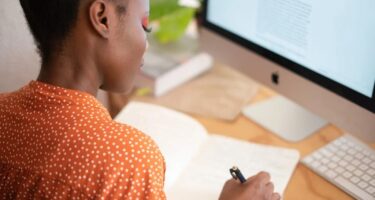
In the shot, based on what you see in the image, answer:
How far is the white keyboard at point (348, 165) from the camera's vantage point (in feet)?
2.63

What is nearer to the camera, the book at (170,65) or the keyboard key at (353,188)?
the keyboard key at (353,188)

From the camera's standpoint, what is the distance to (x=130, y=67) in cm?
73

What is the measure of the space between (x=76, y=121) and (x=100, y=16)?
146 mm

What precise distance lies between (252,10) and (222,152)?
0.96ft

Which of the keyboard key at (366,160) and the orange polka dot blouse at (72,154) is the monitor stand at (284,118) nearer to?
the keyboard key at (366,160)

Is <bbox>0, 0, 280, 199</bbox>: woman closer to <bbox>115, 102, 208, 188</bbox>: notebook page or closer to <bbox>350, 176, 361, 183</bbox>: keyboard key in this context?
<bbox>115, 102, 208, 188</bbox>: notebook page

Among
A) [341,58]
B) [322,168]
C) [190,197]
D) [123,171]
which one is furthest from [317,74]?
[123,171]

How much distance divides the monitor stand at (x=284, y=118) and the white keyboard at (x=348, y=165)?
7cm

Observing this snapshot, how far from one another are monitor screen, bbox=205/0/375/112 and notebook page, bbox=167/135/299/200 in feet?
0.53

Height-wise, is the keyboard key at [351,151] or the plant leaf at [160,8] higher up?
the plant leaf at [160,8]

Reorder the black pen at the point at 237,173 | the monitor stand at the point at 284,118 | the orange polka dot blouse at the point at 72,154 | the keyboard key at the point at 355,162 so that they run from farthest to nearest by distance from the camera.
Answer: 1. the monitor stand at the point at 284,118
2. the keyboard key at the point at 355,162
3. the black pen at the point at 237,173
4. the orange polka dot blouse at the point at 72,154

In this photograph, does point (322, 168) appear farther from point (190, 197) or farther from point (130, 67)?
point (130, 67)

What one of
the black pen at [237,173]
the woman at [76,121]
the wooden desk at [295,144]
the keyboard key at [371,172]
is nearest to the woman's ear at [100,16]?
the woman at [76,121]

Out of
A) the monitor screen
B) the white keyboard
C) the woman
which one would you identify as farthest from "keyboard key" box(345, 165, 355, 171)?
the woman
